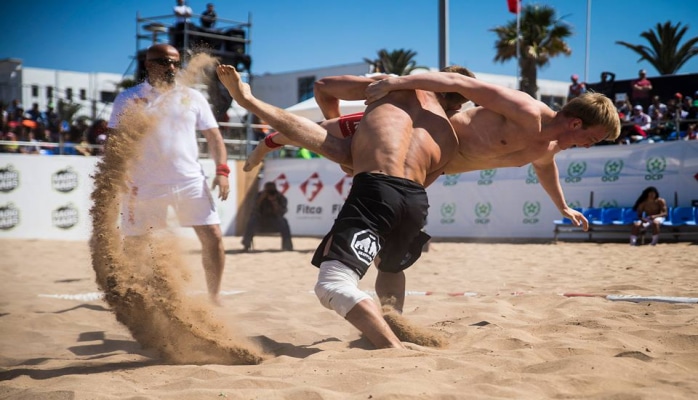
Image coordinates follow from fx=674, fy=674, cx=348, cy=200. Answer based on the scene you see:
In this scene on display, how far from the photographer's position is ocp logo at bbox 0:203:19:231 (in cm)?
1196

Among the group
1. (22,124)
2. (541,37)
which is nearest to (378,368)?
(22,124)

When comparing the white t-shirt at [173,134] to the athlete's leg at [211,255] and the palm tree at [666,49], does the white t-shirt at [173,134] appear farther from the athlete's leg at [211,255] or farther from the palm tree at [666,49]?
the palm tree at [666,49]

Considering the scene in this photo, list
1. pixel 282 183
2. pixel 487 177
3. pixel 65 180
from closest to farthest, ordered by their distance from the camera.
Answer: pixel 65 180 < pixel 487 177 < pixel 282 183

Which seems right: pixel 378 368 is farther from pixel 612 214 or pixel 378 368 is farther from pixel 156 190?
pixel 612 214

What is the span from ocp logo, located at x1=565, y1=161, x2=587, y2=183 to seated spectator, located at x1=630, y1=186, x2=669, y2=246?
1.27m

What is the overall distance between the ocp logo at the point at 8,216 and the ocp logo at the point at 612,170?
34.6ft

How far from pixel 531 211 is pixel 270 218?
4.90 m

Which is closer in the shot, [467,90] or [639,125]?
[467,90]

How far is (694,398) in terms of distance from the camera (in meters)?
2.35

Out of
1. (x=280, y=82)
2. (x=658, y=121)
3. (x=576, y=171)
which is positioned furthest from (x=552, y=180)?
(x=280, y=82)

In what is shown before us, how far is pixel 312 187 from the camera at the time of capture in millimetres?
14992

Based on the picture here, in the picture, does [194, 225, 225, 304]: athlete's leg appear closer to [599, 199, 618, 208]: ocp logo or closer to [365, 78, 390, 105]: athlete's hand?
[365, 78, 390, 105]: athlete's hand

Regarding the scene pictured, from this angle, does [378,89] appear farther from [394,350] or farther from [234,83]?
[394,350]

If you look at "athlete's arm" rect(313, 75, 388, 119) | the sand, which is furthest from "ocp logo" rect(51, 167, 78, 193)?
"athlete's arm" rect(313, 75, 388, 119)
